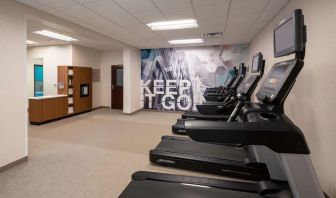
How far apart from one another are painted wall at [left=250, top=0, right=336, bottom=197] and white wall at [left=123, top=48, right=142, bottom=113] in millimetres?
5585

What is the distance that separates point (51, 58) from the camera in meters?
7.30

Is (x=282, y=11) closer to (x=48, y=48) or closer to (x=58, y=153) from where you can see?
(x=58, y=153)

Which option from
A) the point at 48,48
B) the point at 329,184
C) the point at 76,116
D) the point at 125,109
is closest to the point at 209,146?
the point at 329,184

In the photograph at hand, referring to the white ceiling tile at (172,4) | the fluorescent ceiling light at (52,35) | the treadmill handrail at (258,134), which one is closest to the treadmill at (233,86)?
the white ceiling tile at (172,4)

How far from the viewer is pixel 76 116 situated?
7.02 m

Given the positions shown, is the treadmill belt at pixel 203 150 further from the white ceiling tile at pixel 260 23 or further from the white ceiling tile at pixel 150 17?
the white ceiling tile at pixel 260 23

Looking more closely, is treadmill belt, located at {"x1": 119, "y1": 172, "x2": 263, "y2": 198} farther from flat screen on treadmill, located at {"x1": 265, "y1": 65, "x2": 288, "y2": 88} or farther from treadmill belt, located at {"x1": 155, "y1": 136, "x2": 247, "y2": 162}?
flat screen on treadmill, located at {"x1": 265, "y1": 65, "x2": 288, "y2": 88}

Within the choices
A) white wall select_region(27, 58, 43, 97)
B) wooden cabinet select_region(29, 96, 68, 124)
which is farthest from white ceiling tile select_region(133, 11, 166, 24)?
white wall select_region(27, 58, 43, 97)

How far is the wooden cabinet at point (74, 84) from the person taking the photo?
686cm

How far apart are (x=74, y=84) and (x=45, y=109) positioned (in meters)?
1.61

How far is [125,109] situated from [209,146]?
4758mm

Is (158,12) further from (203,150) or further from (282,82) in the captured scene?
(282,82)

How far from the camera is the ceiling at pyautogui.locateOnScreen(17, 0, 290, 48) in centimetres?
312

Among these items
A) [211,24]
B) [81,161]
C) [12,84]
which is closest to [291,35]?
[211,24]
